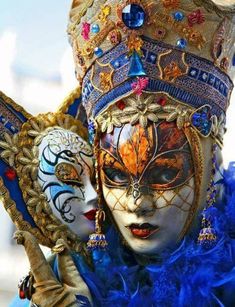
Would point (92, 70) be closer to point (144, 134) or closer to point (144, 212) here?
point (144, 134)

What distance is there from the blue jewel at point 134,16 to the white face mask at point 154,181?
8.5 inches

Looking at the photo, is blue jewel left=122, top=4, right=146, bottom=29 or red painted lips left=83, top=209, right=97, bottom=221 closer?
blue jewel left=122, top=4, right=146, bottom=29

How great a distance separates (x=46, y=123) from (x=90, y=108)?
0.27 metres

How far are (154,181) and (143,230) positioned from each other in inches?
4.3

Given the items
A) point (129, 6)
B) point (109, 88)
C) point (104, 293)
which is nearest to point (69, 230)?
point (104, 293)

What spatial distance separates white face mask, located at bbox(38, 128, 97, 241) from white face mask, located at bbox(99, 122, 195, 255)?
22 cm

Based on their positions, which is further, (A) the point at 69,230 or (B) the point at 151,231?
(A) the point at 69,230

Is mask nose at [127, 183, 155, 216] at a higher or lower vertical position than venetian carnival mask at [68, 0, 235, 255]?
lower

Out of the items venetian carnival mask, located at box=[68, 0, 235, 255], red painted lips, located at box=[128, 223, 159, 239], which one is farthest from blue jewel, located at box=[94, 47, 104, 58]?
red painted lips, located at box=[128, 223, 159, 239]

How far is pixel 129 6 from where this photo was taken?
2.14 m

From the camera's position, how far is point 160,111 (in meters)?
2.15

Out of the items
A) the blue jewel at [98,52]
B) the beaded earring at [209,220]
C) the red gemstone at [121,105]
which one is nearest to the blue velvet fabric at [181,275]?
the beaded earring at [209,220]

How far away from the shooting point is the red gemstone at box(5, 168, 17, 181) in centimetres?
245

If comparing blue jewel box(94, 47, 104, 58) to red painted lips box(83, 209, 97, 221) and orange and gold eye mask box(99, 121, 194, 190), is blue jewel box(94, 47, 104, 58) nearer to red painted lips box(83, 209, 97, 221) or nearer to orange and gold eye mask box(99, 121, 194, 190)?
orange and gold eye mask box(99, 121, 194, 190)
